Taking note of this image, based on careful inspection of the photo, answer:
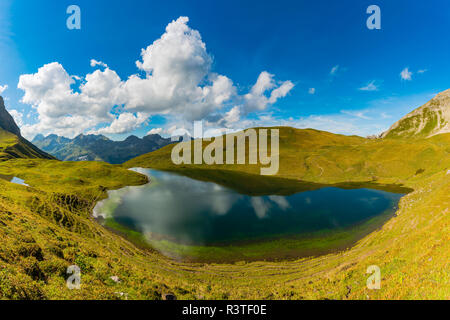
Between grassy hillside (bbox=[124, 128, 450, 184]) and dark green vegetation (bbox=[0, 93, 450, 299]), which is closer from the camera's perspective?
dark green vegetation (bbox=[0, 93, 450, 299])

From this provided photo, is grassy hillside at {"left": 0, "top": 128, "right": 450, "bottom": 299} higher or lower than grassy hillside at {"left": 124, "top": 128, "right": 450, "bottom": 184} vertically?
lower

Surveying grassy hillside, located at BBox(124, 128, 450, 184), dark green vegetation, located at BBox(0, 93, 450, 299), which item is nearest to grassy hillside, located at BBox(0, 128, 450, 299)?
dark green vegetation, located at BBox(0, 93, 450, 299)

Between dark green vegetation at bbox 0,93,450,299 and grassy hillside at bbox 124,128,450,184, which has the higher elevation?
grassy hillside at bbox 124,128,450,184

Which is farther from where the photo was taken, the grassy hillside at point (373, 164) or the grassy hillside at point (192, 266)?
the grassy hillside at point (373, 164)

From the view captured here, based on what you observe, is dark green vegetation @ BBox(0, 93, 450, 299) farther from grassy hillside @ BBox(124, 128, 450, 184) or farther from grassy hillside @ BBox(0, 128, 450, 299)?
grassy hillside @ BBox(124, 128, 450, 184)

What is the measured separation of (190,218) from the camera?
48.9 meters

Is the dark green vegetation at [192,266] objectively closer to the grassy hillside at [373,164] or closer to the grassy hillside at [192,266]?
the grassy hillside at [192,266]

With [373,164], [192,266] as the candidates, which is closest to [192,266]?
[192,266]

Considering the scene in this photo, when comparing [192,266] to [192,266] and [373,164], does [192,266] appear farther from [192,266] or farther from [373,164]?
[373,164]

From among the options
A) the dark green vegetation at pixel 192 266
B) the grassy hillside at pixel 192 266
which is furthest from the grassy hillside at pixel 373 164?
the dark green vegetation at pixel 192 266

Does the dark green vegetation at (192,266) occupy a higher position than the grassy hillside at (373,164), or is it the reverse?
the grassy hillside at (373,164)
